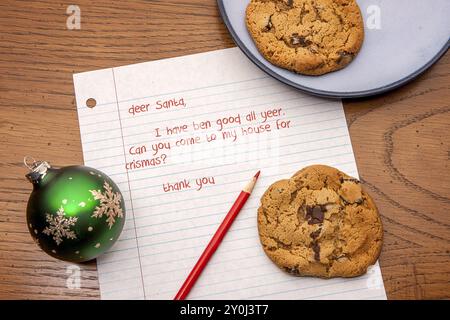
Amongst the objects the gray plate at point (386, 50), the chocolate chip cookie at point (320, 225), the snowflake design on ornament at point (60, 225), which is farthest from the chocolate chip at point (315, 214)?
the snowflake design on ornament at point (60, 225)

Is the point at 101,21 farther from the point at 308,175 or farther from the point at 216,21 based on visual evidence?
the point at 308,175

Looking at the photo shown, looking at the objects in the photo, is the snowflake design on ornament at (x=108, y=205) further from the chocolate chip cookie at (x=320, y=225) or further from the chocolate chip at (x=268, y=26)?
the chocolate chip at (x=268, y=26)

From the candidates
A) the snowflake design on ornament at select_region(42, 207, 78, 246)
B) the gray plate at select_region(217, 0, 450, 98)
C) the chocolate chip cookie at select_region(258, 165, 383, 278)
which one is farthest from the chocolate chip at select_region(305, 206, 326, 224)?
the snowflake design on ornament at select_region(42, 207, 78, 246)

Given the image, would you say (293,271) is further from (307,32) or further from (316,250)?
(307,32)

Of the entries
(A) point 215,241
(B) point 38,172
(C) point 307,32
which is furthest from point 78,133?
(C) point 307,32

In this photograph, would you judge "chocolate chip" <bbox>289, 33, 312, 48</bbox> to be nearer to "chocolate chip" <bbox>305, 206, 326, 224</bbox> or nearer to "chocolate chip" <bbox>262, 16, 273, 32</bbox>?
"chocolate chip" <bbox>262, 16, 273, 32</bbox>
